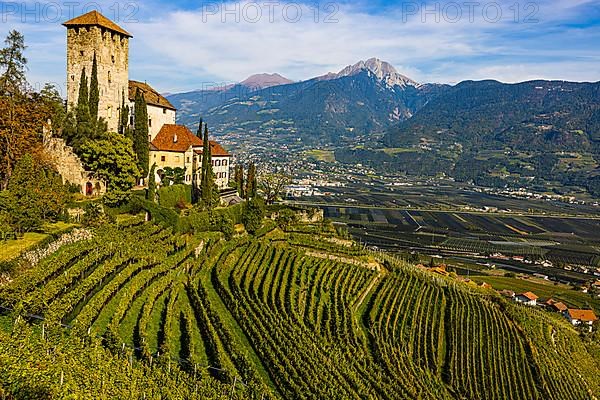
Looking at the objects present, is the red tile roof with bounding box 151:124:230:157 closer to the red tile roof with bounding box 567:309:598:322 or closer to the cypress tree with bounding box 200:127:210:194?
the cypress tree with bounding box 200:127:210:194

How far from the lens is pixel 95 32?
4844 cm

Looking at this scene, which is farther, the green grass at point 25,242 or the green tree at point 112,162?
the green tree at point 112,162

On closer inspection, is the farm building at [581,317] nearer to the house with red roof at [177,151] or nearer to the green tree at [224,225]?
the green tree at [224,225]

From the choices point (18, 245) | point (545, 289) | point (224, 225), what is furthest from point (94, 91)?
point (545, 289)

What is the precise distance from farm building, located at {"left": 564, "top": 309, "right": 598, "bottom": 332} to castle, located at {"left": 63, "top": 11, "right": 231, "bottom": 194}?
47.1 m

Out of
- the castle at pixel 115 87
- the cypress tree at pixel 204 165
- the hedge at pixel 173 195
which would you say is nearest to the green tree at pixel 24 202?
the castle at pixel 115 87

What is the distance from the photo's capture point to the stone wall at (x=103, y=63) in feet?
160

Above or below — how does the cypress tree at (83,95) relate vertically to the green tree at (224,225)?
above

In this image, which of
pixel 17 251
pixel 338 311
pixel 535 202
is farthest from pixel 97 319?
pixel 535 202

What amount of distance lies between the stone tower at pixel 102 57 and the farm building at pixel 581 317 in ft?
183

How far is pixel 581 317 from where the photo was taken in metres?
63.7

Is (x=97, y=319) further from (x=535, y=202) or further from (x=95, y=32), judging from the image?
(x=535, y=202)

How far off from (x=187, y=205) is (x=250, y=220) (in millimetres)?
6323

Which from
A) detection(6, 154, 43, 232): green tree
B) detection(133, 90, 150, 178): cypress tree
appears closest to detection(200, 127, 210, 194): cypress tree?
detection(133, 90, 150, 178): cypress tree
